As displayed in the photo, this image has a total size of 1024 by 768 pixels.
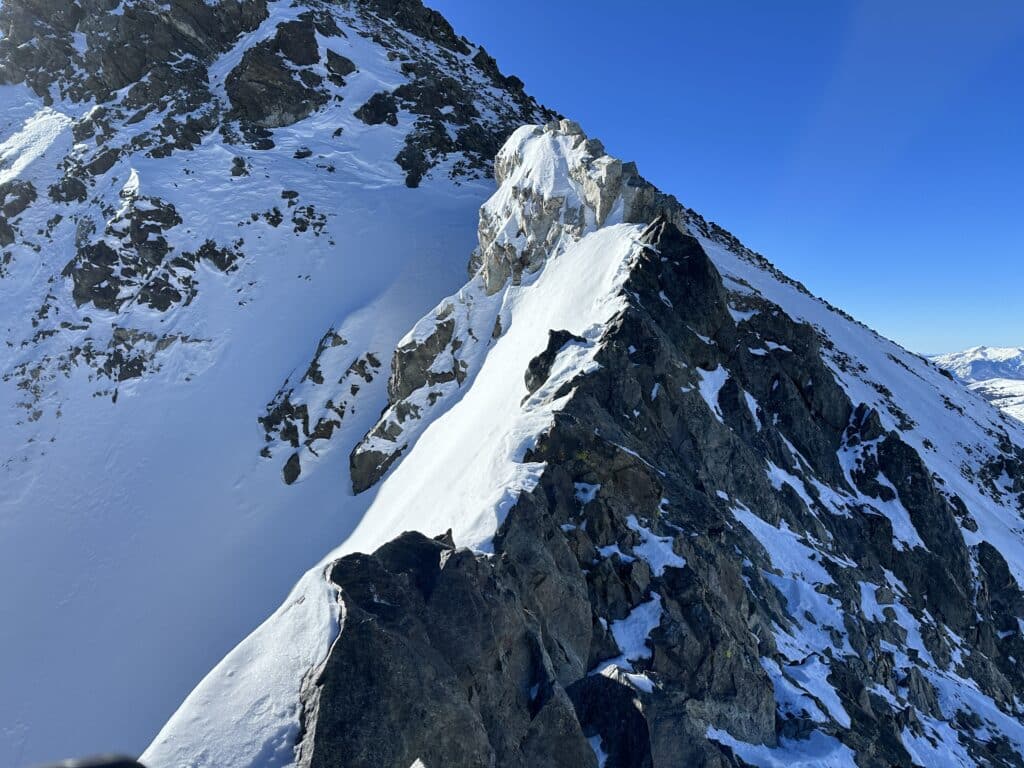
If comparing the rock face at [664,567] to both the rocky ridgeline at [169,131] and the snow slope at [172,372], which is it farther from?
the rocky ridgeline at [169,131]

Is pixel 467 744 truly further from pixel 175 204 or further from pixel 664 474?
pixel 175 204

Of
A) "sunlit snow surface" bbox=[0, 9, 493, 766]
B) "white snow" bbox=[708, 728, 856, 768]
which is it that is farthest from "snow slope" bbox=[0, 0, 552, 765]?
"white snow" bbox=[708, 728, 856, 768]

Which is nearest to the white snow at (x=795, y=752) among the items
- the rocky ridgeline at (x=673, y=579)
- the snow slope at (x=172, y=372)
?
the rocky ridgeline at (x=673, y=579)

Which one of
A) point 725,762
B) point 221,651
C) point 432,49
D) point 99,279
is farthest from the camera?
point 432,49

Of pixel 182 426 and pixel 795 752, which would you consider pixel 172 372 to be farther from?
pixel 795 752

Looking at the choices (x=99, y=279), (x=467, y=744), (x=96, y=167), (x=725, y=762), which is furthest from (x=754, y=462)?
(x=96, y=167)

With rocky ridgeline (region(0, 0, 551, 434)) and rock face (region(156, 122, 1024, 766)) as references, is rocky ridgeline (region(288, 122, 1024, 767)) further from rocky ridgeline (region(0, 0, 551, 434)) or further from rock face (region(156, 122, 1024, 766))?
rocky ridgeline (region(0, 0, 551, 434))
